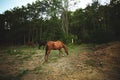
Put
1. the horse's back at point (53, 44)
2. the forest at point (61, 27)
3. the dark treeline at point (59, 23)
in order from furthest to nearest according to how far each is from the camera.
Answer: the dark treeline at point (59, 23)
the forest at point (61, 27)
the horse's back at point (53, 44)

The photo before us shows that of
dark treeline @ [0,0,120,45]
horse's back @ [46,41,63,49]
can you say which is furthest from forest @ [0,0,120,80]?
horse's back @ [46,41,63,49]

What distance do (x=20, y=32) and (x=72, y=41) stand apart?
24.6 metres

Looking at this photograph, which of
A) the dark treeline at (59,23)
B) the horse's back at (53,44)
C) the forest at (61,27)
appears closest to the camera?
the horse's back at (53,44)

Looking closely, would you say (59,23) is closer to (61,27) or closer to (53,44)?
(61,27)

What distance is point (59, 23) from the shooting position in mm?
45906

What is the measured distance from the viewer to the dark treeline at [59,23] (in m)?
37.3

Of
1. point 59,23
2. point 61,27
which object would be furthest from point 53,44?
point 59,23

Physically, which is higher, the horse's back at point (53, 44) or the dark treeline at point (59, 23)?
the dark treeline at point (59, 23)

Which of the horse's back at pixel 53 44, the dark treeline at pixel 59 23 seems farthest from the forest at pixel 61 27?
the horse's back at pixel 53 44

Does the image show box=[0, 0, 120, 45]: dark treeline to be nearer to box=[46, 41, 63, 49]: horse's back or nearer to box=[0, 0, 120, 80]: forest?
box=[0, 0, 120, 80]: forest

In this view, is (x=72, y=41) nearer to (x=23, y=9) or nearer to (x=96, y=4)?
(x=96, y=4)

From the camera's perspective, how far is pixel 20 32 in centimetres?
5591

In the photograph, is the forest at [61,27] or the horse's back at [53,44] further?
the forest at [61,27]

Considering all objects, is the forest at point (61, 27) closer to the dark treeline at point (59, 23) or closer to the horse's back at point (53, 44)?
the dark treeline at point (59, 23)
